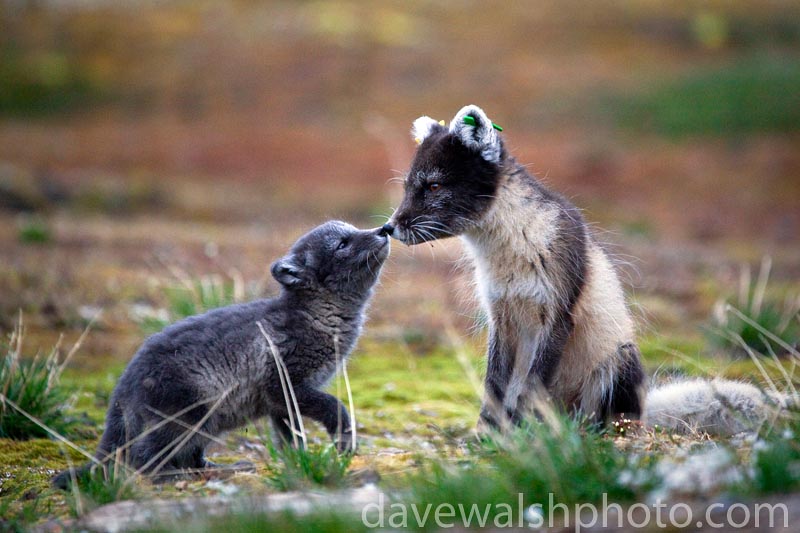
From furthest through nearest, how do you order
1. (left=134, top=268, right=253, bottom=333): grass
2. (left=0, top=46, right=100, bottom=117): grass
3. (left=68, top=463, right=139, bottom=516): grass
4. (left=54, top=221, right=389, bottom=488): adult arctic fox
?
(left=0, top=46, right=100, bottom=117): grass → (left=134, top=268, right=253, bottom=333): grass → (left=54, top=221, right=389, bottom=488): adult arctic fox → (left=68, top=463, right=139, bottom=516): grass

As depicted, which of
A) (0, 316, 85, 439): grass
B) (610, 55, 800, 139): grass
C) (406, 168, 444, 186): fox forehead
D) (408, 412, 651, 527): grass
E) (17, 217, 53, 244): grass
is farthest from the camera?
(610, 55, 800, 139): grass

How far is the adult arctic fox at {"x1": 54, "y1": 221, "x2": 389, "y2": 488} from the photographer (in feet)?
17.9

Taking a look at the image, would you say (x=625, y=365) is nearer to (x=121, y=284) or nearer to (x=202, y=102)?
(x=121, y=284)

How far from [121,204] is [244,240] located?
5.88 meters

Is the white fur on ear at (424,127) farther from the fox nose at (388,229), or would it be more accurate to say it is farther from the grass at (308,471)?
the grass at (308,471)

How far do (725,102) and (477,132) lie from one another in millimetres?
29012

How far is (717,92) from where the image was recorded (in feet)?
107

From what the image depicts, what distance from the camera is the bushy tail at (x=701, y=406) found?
5.68 metres

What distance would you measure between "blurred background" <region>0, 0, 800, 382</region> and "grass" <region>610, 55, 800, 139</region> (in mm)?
86

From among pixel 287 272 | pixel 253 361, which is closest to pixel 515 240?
pixel 287 272

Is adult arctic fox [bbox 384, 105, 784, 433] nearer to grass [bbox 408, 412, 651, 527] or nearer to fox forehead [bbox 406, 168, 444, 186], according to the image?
fox forehead [bbox 406, 168, 444, 186]

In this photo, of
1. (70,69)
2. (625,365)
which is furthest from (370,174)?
(625,365)

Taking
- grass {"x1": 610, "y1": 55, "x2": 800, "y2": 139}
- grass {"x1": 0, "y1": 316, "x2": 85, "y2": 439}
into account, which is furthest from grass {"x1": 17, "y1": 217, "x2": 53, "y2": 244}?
grass {"x1": 610, "y1": 55, "x2": 800, "y2": 139}

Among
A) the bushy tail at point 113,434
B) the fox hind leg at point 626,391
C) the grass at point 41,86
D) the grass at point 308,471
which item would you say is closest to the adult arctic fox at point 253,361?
the bushy tail at point 113,434
